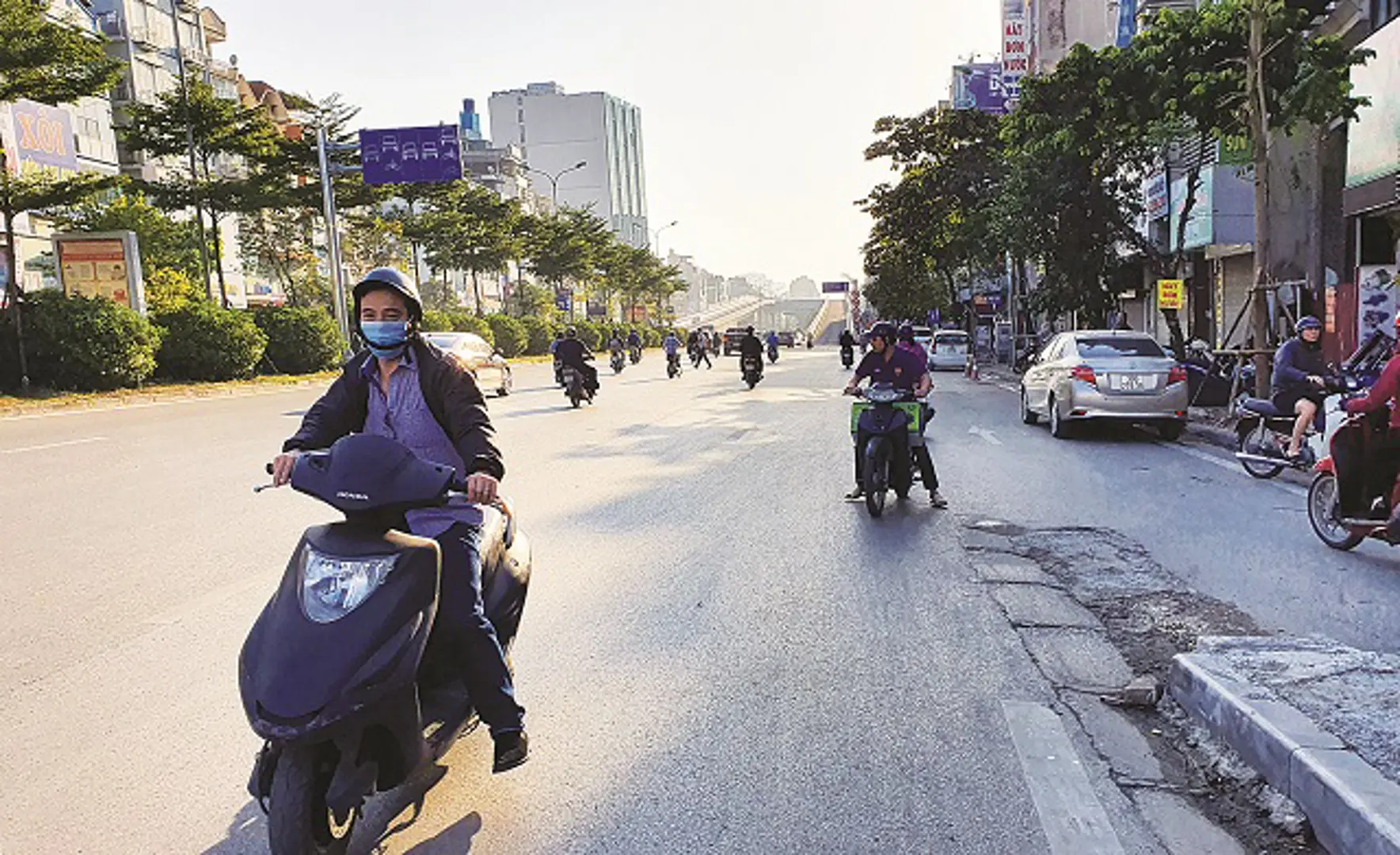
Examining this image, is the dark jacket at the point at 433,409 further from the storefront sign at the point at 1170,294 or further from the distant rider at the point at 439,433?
the storefront sign at the point at 1170,294

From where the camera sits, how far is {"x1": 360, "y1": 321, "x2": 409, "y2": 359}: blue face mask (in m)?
3.52

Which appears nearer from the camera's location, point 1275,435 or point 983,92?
point 1275,435

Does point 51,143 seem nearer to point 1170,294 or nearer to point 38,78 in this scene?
point 38,78

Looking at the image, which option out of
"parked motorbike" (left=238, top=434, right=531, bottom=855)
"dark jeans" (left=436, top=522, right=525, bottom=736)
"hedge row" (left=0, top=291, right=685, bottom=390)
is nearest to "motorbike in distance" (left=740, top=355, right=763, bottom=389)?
"hedge row" (left=0, top=291, right=685, bottom=390)

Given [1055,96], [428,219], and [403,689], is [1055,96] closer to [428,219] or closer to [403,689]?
[403,689]

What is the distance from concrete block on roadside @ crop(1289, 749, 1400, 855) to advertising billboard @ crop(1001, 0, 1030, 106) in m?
31.8

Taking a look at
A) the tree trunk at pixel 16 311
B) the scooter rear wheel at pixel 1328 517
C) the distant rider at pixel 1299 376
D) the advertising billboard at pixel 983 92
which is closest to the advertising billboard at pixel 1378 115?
the distant rider at pixel 1299 376

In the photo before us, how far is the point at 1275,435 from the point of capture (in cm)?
1018

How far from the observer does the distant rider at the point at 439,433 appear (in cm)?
326

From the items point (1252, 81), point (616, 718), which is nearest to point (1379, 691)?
point (616, 718)

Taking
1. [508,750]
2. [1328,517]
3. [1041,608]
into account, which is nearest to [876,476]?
[1041,608]

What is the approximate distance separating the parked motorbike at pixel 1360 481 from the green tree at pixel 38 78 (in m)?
23.4

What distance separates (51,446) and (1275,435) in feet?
46.8

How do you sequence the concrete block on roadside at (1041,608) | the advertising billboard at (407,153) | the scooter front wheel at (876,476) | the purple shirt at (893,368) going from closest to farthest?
the concrete block on roadside at (1041,608) → the scooter front wheel at (876,476) → the purple shirt at (893,368) → the advertising billboard at (407,153)
